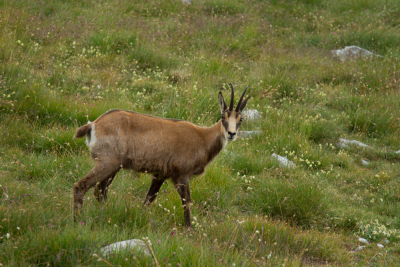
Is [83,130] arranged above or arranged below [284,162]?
above

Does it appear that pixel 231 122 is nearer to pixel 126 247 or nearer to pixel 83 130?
pixel 83 130

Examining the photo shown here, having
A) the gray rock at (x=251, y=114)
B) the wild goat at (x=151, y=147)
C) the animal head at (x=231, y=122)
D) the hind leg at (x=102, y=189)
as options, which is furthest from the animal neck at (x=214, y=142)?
the gray rock at (x=251, y=114)

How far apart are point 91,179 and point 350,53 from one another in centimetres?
1004

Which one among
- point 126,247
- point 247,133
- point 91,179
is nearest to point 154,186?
point 91,179

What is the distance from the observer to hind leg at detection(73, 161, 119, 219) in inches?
191

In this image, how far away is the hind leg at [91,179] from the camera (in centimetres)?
486

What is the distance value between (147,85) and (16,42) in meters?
2.92

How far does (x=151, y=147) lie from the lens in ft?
17.4

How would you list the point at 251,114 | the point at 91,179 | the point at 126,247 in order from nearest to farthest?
the point at 126,247 < the point at 91,179 < the point at 251,114

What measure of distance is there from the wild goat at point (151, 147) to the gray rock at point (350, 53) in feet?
25.2

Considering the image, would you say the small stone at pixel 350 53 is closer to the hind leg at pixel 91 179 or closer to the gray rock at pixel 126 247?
the hind leg at pixel 91 179

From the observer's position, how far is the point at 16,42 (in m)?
8.70

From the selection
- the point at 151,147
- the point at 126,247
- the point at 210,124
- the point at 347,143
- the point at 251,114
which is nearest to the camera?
the point at 126,247

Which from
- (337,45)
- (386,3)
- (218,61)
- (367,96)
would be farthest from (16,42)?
(386,3)
